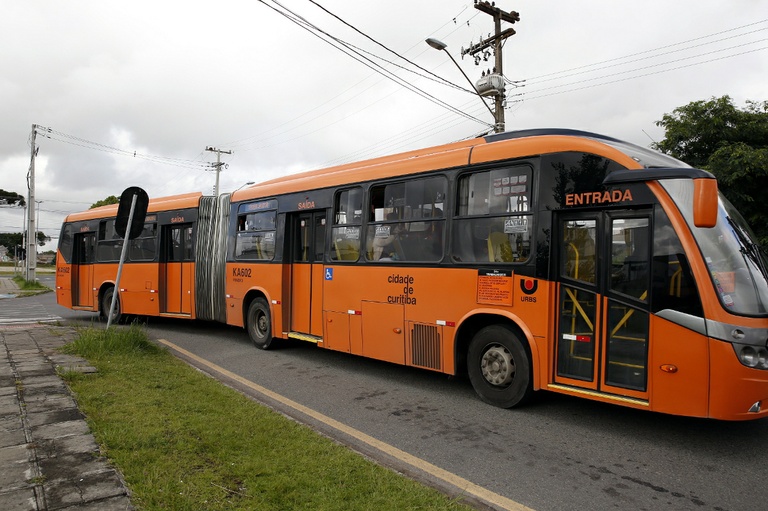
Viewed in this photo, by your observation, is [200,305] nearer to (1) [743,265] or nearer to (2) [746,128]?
(1) [743,265]

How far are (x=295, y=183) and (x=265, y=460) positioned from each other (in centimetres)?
582

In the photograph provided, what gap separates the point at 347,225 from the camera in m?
7.75

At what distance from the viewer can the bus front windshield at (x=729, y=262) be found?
438 cm

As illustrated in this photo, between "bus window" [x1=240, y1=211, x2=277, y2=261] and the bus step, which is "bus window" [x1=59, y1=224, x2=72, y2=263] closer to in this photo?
"bus window" [x1=240, y1=211, x2=277, y2=261]

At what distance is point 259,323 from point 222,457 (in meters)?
5.91

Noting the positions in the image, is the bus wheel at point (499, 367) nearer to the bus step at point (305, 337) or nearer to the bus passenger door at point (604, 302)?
the bus passenger door at point (604, 302)

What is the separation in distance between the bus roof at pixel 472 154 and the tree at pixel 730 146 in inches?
332

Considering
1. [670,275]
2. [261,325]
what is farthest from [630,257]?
[261,325]

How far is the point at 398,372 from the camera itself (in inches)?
302

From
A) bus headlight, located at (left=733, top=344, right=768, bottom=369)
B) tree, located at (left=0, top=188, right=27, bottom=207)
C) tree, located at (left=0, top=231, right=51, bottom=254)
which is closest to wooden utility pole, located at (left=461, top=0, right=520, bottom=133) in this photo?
bus headlight, located at (left=733, top=344, right=768, bottom=369)

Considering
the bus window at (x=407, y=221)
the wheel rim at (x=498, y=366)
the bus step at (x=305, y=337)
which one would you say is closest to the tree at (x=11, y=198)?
the bus step at (x=305, y=337)

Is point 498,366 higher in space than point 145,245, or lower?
lower

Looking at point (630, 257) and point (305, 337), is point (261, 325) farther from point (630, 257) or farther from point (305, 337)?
point (630, 257)

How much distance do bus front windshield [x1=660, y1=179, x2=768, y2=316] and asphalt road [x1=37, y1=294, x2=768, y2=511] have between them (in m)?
1.35
